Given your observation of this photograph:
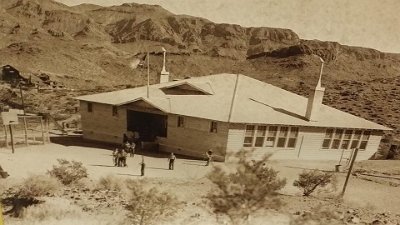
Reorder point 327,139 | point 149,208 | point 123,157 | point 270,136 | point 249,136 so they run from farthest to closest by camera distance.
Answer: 1. point 327,139
2. point 270,136
3. point 249,136
4. point 123,157
5. point 149,208

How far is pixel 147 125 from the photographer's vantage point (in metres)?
25.2

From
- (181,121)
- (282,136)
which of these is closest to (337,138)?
(282,136)

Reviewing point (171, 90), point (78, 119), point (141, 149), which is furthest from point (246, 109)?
point (78, 119)

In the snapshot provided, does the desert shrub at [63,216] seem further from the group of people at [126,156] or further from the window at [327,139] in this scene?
the window at [327,139]

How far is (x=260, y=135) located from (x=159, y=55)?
3626 inches

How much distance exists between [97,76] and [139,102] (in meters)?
61.0

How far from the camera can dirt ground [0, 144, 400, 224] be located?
15.5 m

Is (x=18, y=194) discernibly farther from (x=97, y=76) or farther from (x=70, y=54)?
(x=70, y=54)

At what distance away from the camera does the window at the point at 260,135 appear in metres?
21.8

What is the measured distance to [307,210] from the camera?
50.0 ft

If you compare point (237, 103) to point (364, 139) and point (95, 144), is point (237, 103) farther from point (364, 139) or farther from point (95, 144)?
point (95, 144)

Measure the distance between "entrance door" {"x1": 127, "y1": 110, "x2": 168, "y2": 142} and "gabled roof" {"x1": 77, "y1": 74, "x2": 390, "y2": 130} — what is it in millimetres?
1496

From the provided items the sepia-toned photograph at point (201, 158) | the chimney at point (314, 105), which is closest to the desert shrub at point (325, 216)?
the sepia-toned photograph at point (201, 158)

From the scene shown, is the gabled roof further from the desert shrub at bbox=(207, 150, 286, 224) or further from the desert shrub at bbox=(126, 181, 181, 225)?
the desert shrub at bbox=(207, 150, 286, 224)
